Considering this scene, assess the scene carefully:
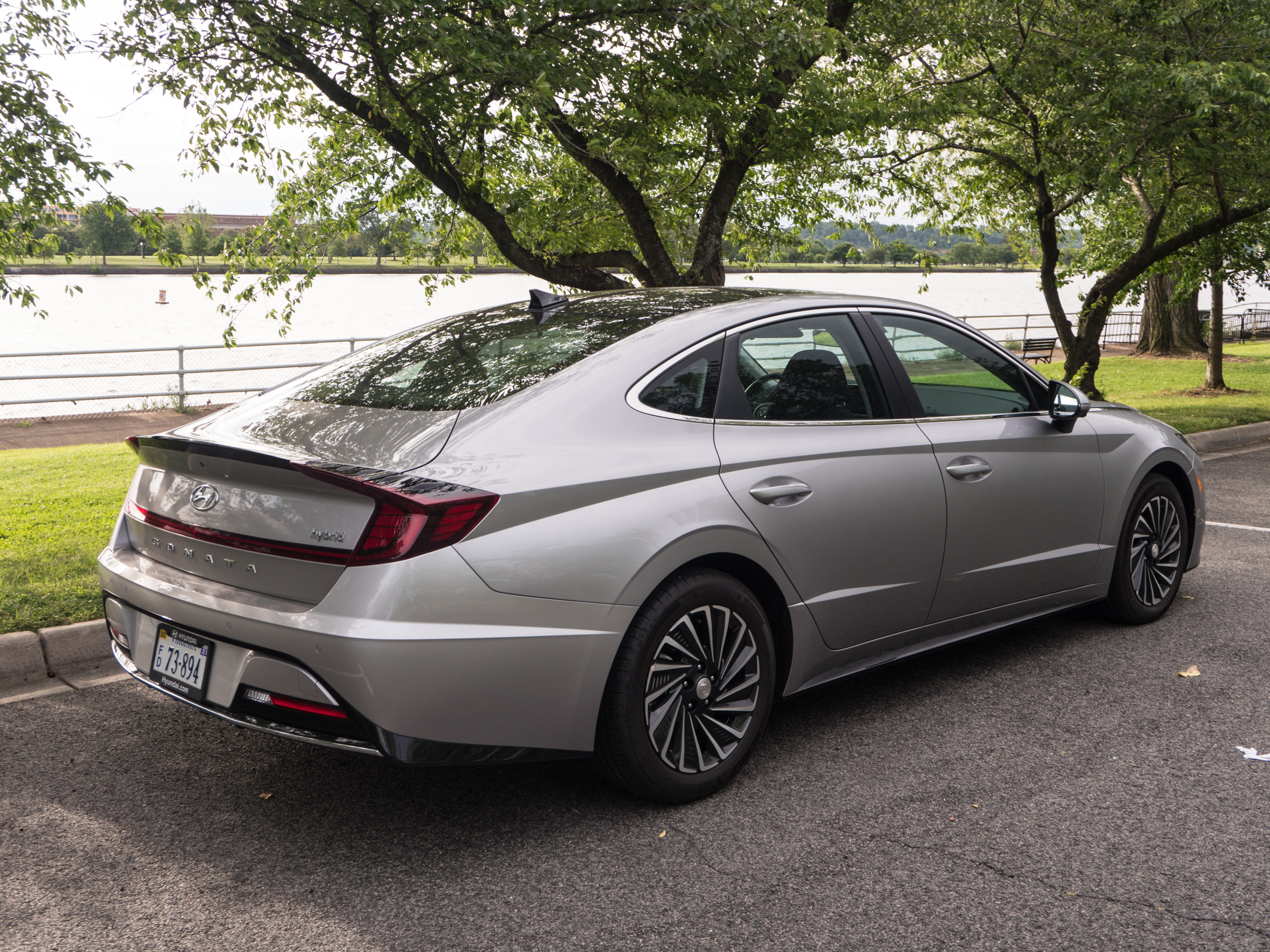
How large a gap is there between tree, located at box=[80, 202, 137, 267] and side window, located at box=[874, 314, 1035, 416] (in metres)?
4.73

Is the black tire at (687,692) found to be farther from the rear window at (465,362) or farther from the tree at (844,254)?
the tree at (844,254)

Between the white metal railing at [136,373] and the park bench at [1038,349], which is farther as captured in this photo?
the park bench at [1038,349]

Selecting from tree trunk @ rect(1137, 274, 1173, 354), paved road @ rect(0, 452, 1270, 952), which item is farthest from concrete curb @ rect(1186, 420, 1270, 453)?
tree trunk @ rect(1137, 274, 1173, 354)

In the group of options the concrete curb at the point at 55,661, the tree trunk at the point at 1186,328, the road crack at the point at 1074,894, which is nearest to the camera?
the road crack at the point at 1074,894

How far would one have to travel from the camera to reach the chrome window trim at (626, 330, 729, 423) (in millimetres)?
3436

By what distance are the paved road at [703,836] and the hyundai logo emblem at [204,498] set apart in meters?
0.98

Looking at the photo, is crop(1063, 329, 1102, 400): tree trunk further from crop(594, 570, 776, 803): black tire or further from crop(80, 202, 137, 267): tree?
crop(594, 570, 776, 803): black tire

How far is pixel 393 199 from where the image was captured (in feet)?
33.1

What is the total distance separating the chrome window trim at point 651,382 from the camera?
344cm

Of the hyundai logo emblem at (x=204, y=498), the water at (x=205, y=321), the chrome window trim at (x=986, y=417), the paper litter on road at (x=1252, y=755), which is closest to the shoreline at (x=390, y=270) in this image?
the water at (x=205, y=321)

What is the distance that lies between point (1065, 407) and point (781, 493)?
5.75ft

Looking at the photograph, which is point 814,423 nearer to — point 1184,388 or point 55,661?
point 55,661

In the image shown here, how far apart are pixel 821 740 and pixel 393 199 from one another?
7601mm

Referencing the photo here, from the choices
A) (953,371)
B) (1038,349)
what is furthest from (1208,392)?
(953,371)
